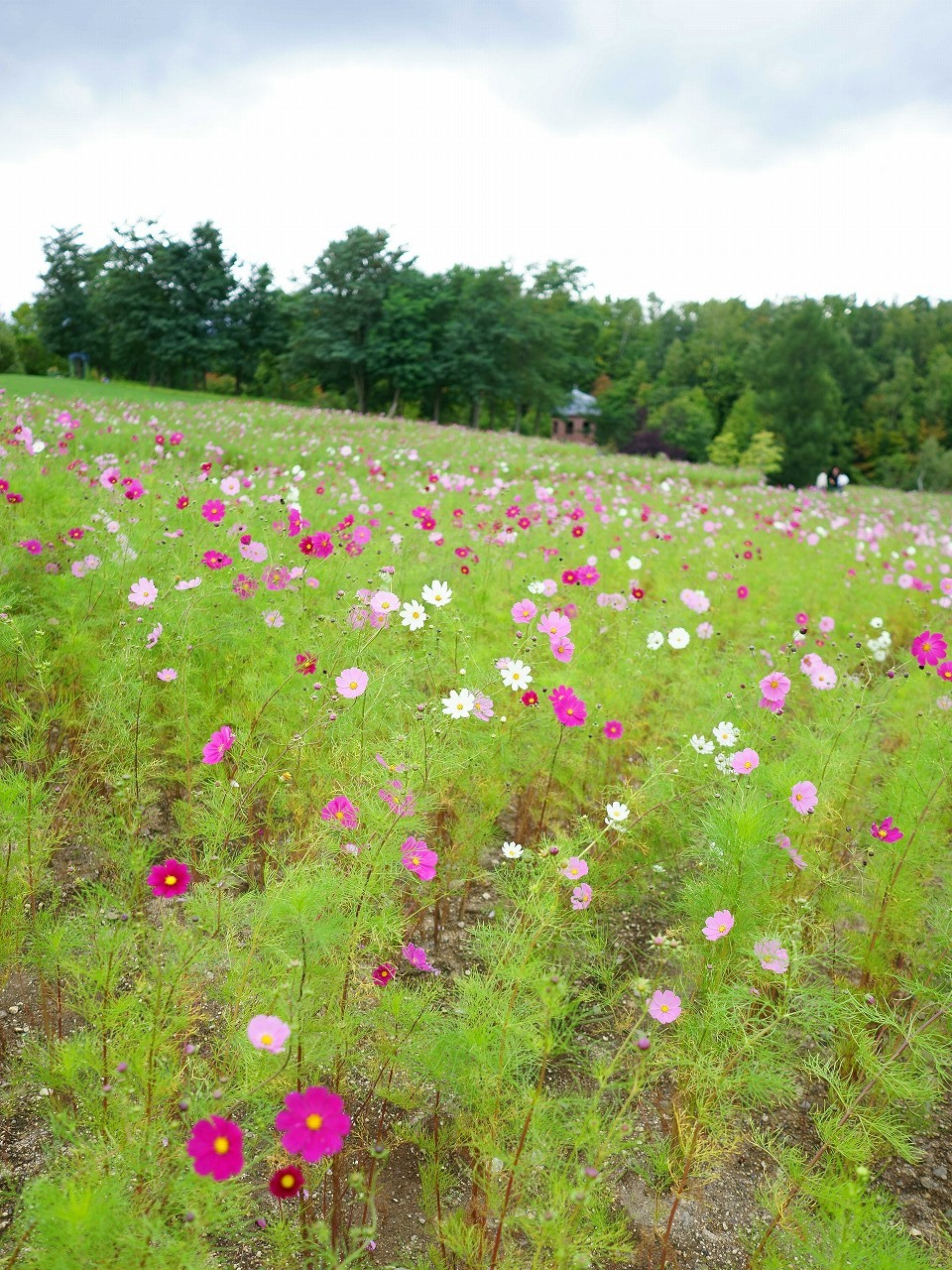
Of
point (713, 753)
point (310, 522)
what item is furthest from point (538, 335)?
point (713, 753)

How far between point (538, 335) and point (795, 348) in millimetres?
15544

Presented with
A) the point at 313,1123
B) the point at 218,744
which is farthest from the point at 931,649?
the point at 313,1123

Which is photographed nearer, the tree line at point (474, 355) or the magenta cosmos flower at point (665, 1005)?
the magenta cosmos flower at point (665, 1005)

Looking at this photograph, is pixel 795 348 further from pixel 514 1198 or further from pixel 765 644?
pixel 514 1198

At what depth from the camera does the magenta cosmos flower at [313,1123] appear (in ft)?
3.43

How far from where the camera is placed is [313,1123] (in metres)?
1.07

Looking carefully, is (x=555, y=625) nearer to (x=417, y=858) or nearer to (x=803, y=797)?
(x=803, y=797)

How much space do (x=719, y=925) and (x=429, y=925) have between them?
3.22 ft

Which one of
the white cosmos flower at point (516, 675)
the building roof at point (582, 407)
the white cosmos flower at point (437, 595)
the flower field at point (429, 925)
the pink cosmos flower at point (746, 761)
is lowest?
the flower field at point (429, 925)

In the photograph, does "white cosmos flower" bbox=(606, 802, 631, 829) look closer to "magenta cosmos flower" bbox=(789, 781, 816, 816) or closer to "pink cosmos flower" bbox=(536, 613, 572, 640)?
"magenta cosmos flower" bbox=(789, 781, 816, 816)

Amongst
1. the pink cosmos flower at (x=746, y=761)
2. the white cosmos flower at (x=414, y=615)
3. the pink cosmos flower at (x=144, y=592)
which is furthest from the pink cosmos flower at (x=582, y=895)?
the pink cosmos flower at (x=144, y=592)

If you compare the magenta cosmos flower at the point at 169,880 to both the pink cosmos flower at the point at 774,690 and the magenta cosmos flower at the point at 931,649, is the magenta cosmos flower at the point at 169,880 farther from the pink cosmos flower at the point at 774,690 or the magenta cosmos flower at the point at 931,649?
the magenta cosmos flower at the point at 931,649

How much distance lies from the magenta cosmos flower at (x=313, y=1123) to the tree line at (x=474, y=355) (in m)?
30.0

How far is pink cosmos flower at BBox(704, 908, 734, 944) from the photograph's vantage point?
5.70 feet
